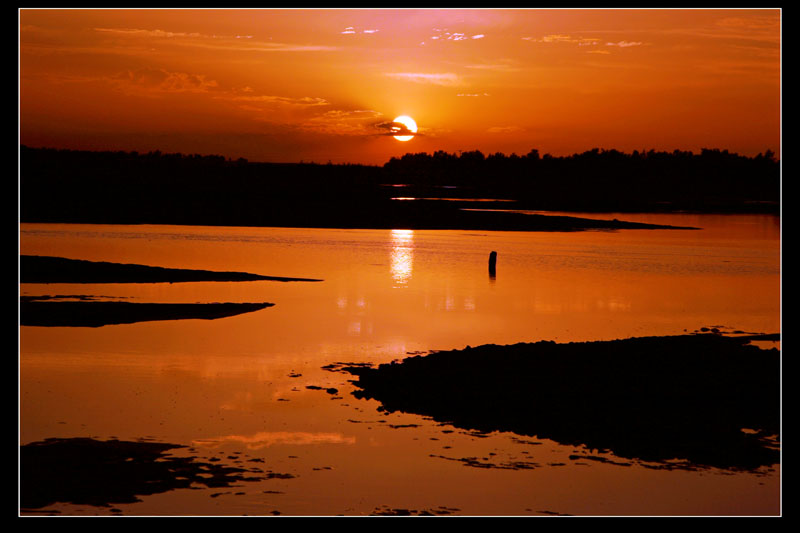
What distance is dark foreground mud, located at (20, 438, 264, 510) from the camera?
40.1 ft

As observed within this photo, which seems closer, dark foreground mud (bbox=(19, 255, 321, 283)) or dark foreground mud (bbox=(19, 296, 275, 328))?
dark foreground mud (bbox=(19, 296, 275, 328))

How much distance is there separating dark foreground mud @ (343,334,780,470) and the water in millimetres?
575

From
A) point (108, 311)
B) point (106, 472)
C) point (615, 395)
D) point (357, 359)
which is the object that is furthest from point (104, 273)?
point (615, 395)

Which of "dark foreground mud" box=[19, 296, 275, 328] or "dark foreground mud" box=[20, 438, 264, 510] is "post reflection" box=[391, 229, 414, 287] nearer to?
"dark foreground mud" box=[19, 296, 275, 328]

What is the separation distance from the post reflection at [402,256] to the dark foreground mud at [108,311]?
8.51 metres

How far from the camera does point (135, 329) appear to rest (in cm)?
2338

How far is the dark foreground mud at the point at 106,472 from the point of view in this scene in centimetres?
1221

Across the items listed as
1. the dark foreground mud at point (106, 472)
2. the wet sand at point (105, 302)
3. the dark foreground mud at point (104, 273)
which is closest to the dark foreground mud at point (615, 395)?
the dark foreground mud at point (106, 472)

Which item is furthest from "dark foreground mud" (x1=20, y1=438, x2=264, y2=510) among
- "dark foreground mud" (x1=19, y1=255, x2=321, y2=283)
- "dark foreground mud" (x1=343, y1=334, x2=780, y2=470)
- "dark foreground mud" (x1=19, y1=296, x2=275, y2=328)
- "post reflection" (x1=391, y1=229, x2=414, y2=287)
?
"post reflection" (x1=391, y1=229, x2=414, y2=287)

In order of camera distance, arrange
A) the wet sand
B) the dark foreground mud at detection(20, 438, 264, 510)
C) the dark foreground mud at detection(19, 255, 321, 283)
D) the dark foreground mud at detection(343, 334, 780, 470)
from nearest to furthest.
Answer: the dark foreground mud at detection(20, 438, 264, 510) → the dark foreground mud at detection(343, 334, 780, 470) → the wet sand → the dark foreground mud at detection(19, 255, 321, 283)

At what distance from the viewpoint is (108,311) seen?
84.0ft

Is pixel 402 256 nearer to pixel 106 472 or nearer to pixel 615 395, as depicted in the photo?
pixel 615 395

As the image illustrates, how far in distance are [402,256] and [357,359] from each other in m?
24.2
